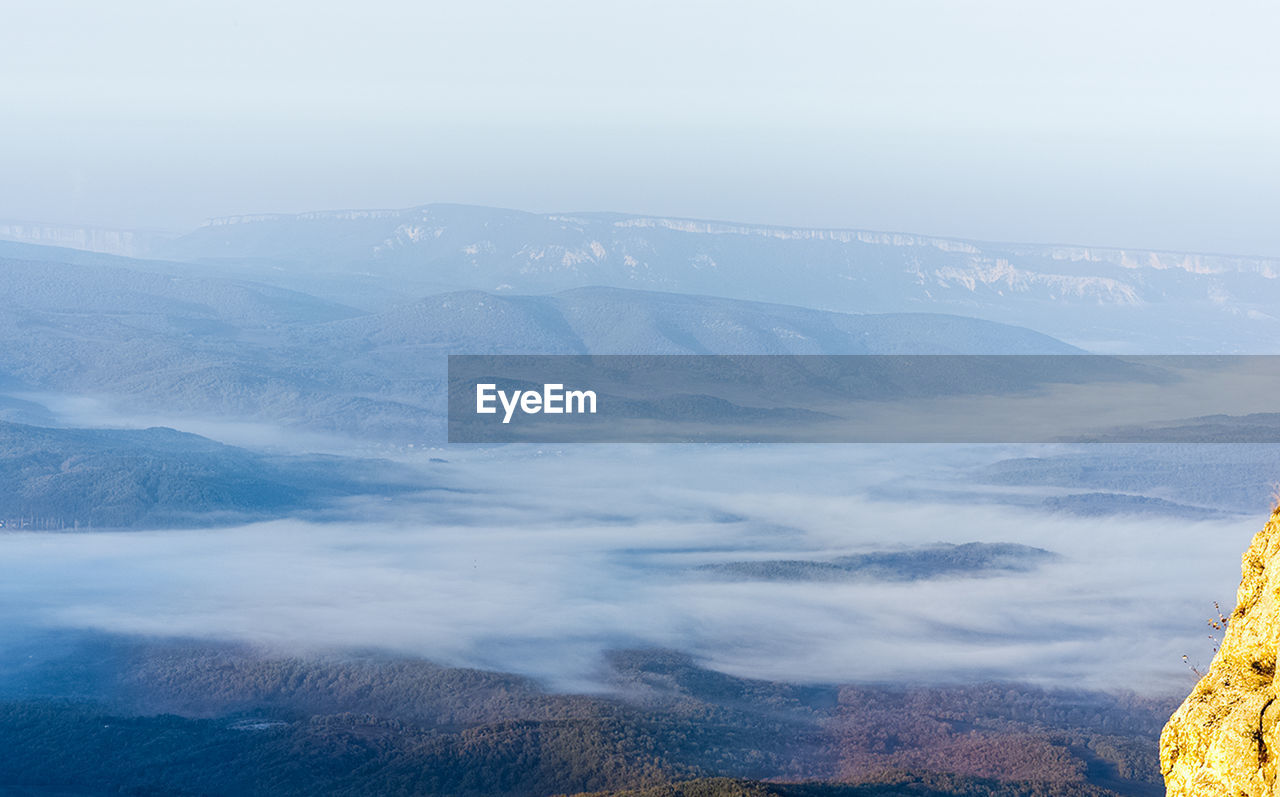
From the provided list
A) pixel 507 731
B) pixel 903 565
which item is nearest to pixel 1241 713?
pixel 507 731

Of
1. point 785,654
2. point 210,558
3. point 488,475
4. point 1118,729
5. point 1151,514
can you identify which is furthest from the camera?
point 488,475

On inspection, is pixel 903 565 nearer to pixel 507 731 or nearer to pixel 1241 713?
pixel 507 731

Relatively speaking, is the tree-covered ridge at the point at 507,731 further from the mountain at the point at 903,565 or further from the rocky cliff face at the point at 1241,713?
the mountain at the point at 903,565

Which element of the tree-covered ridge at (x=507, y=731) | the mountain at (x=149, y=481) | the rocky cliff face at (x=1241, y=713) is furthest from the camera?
the mountain at (x=149, y=481)

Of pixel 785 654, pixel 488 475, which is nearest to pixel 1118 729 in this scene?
pixel 785 654

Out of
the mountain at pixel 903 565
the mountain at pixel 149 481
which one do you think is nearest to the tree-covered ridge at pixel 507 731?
the mountain at pixel 903 565

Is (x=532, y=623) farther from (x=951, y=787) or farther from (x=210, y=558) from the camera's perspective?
(x=951, y=787)
